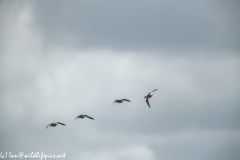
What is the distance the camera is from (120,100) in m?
108

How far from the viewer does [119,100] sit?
108 m

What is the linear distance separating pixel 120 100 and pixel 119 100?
1.05 feet
